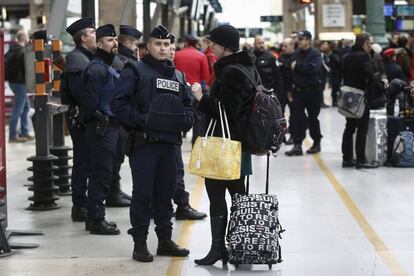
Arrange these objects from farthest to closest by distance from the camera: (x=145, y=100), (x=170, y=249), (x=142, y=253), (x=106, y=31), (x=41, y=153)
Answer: (x=41, y=153), (x=106, y=31), (x=170, y=249), (x=142, y=253), (x=145, y=100)

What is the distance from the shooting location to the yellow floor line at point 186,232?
7.57m

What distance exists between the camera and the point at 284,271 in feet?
24.6

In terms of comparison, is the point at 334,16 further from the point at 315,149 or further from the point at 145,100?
the point at 145,100

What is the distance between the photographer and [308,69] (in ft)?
50.5

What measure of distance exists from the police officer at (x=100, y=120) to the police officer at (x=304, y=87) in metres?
6.85

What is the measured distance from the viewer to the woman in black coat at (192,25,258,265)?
7355 millimetres

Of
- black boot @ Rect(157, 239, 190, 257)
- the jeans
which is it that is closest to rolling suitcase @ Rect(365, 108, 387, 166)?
black boot @ Rect(157, 239, 190, 257)

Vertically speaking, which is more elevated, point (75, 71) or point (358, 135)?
point (75, 71)

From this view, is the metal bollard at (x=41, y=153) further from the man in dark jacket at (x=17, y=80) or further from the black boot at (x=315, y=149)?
the man in dark jacket at (x=17, y=80)

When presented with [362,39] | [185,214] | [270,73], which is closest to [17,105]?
[270,73]

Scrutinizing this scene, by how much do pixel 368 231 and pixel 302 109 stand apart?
688cm

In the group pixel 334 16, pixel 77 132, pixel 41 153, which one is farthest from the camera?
pixel 334 16

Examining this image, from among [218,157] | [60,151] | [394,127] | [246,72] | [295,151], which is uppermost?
[246,72]

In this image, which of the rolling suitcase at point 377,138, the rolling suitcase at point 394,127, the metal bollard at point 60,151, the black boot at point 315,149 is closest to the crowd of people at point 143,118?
the metal bollard at point 60,151
